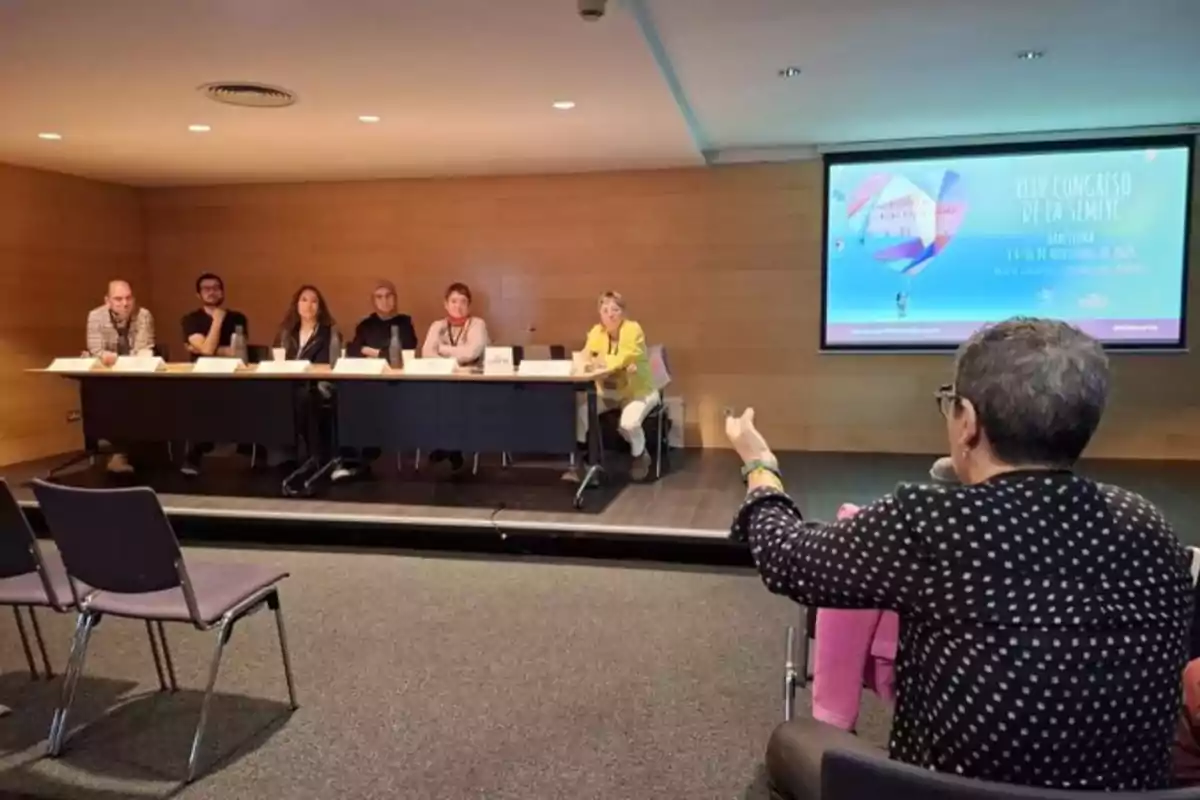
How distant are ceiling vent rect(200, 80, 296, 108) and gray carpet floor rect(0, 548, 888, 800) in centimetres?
229

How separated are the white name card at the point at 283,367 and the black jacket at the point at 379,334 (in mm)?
919

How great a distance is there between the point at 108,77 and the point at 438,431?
89.1 inches

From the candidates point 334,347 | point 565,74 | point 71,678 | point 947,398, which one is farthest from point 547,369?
point 947,398

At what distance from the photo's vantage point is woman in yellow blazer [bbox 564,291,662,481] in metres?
5.11

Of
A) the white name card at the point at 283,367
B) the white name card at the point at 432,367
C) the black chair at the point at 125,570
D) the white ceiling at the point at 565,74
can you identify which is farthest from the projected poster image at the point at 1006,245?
the black chair at the point at 125,570

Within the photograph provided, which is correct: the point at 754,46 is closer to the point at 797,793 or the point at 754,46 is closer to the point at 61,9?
the point at 61,9

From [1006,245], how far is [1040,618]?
5.43 metres

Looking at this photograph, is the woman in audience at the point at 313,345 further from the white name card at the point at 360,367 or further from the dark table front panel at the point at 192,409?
the white name card at the point at 360,367

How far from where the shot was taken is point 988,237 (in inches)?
231

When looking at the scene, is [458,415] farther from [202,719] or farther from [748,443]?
[748,443]

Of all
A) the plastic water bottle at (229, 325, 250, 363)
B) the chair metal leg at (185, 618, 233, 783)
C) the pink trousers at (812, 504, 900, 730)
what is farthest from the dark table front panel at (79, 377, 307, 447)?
the pink trousers at (812, 504, 900, 730)

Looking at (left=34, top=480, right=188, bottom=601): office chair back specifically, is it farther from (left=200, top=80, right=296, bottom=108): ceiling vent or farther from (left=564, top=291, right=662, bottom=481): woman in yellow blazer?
(left=564, top=291, right=662, bottom=481): woman in yellow blazer

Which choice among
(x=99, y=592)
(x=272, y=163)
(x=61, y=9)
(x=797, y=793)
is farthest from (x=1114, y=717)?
(x=272, y=163)

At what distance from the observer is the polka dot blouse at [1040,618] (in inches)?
40.2
